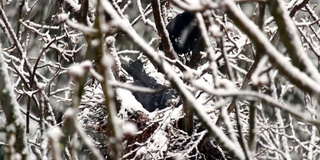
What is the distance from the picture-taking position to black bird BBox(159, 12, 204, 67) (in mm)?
1993

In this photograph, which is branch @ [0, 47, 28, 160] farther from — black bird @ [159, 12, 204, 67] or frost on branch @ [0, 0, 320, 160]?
black bird @ [159, 12, 204, 67]

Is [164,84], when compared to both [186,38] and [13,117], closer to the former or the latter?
[186,38]

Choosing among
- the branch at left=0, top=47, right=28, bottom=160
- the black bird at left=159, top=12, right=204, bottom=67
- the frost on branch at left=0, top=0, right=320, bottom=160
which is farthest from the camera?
the black bird at left=159, top=12, right=204, bottom=67

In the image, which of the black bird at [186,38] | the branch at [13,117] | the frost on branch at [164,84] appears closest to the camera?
the frost on branch at [164,84]

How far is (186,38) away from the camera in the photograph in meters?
2.02

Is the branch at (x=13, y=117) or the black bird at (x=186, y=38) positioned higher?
the branch at (x=13, y=117)

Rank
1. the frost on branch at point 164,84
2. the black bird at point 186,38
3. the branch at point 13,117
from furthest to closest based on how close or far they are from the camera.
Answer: the black bird at point 186,38 < the branch at point 13,117 < the frost on branch at point 164,84

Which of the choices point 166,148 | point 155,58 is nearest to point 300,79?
point 155,58

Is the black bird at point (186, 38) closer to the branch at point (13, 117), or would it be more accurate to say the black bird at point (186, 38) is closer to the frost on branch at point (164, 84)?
the frost on branch at point (164, 84)

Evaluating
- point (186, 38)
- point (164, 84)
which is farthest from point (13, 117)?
point (186, 38)

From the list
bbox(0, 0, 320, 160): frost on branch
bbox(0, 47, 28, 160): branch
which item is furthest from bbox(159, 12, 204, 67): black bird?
bbox(0, 47, 28, 160): branch

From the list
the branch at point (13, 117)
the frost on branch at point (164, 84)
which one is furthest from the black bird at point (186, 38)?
the branch at point (13, 117)

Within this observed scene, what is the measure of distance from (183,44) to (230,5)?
122cm

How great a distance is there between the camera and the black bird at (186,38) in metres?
1.99
